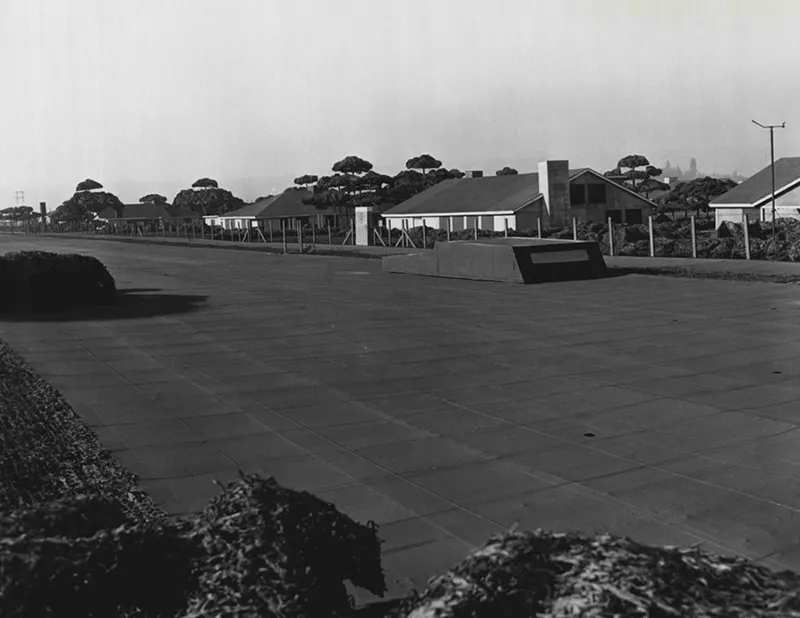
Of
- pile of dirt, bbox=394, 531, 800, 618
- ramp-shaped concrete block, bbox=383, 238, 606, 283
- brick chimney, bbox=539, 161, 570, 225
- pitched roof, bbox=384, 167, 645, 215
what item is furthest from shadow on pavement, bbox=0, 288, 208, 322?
brick chimney, bbox=539, 161, 570, 225

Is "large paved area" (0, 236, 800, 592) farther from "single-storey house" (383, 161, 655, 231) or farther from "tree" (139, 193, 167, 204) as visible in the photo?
"tree" (139, 193, 167, 204)

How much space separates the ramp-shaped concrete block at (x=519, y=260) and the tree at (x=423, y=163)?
70.3 metres

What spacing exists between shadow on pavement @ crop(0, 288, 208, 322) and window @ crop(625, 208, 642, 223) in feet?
141

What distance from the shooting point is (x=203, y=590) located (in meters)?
2.89

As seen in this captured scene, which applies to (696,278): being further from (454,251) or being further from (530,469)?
(530,469)

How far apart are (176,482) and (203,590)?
152 inches

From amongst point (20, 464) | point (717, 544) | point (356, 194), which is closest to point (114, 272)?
point (20, 464)

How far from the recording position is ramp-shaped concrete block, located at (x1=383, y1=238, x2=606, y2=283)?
2077 cm

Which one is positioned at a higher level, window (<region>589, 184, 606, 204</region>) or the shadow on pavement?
window (<region>589, 184, 606, 204</region>)

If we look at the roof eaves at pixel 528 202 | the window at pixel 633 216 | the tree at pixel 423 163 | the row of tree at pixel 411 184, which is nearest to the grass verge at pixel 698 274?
the roof eaves at pixel 528 202

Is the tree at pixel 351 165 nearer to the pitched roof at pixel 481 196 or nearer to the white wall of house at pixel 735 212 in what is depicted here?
the pitched roof at pixel 481 196

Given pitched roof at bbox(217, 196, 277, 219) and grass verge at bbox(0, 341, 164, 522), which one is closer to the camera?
grass verge at bbox(0, 341, 164, 522)

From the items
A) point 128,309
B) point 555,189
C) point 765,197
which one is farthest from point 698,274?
point 765,197

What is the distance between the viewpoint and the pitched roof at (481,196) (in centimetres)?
5238
